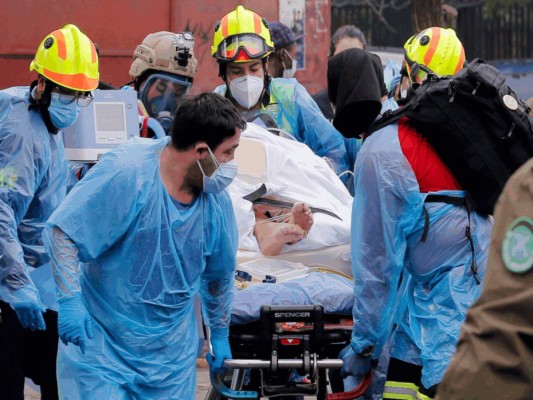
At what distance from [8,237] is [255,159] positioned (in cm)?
118

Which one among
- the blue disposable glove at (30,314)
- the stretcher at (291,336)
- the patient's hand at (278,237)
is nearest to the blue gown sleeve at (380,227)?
the stretcher at (291,336)

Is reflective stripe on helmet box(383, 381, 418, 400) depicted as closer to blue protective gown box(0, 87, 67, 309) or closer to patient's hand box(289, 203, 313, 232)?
patient's hand box(289, 203, 313, 232)

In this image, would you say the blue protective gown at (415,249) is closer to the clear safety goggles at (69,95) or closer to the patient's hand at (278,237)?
the patient's hand at (278,237)

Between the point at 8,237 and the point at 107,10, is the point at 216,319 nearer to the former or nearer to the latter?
the point at 8,237

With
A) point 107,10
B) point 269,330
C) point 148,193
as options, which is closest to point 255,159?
point 269,330

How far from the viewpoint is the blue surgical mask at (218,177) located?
15.1 feet

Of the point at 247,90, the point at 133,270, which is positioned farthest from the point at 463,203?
the point at 247,90

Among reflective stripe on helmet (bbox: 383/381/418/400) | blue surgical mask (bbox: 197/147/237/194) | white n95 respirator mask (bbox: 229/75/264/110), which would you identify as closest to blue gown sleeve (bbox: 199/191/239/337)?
blue surgical mask (bbox: 197/147/237/194)

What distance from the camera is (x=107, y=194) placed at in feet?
14.7

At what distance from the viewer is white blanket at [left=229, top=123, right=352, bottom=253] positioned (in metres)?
5.65

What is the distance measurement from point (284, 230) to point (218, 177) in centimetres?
97

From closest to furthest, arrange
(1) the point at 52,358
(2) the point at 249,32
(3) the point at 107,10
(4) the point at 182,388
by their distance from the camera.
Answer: (4) the point at 182,388, (1) the point at 52,358, (2) the point at 249,32, (3) the point at 107,10

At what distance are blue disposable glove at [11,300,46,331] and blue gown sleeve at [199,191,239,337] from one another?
988mm

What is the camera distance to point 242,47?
22.4 feet
